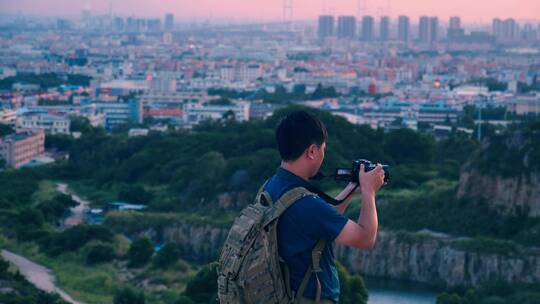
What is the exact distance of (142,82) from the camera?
213 feet

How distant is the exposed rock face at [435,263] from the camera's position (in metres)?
16.4

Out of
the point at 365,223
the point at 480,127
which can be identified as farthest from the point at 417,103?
the point at 365,223

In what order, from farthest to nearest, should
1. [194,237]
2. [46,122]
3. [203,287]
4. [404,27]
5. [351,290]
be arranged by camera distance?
[404,27], [46,122], [194,237], [351,290], [203,287]

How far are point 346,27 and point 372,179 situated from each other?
11981 centimetres

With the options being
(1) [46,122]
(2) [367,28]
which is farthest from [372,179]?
(2) [367,28]

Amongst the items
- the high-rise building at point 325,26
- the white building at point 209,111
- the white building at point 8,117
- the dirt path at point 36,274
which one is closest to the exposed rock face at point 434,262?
the dirt path at point 36,274

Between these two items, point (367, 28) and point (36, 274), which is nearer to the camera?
point (36, 274)

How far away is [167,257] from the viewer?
1584cm

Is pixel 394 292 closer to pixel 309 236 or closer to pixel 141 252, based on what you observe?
pixel 141 252

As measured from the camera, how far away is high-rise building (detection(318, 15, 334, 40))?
122m

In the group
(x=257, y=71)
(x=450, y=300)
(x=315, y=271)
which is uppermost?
(x=315, y=271)

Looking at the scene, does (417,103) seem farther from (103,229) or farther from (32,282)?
(32,282)

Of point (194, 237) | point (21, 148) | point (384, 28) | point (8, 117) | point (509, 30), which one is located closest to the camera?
point (194, 237)

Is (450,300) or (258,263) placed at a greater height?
(258,263)
